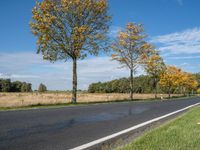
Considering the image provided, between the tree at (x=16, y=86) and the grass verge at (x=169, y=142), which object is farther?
the tree at (x=16, y=86)

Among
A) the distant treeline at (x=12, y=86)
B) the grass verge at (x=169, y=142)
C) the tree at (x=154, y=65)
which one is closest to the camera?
the grass verge at (x=169, y=142)

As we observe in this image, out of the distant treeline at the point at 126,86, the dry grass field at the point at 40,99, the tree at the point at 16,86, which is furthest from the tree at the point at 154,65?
the tree at the point at 16,86

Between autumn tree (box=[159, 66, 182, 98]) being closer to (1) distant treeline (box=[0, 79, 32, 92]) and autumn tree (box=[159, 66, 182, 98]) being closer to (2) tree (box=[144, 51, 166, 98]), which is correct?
(2) tree (box=[144, 51, 166, 98])

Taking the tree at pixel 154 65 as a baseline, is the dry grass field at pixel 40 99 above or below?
below

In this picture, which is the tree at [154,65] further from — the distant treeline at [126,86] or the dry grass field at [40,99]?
the distant treeline at [126,86]

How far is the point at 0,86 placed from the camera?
118 meters

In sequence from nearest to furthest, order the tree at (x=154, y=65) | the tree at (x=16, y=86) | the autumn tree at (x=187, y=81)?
the tree at (x=154, y=65), the autumn tree at (x=187, y=81), the tree at (x=16, y=86)

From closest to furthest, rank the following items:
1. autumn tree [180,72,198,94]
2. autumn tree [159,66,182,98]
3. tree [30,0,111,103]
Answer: tree [30,0,111,103] → autumn tree [159,66,182,98] → autumn tree [180,72,198,94]

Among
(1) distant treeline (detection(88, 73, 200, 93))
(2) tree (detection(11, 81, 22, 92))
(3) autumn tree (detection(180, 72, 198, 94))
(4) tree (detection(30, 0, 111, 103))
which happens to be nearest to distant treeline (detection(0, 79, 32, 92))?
(2) tree (detection(11, 81, 22, 92))

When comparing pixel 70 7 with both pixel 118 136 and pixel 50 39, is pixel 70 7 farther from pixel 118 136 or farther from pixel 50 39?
pixel 118 136

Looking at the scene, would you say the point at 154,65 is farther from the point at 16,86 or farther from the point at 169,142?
the point at 16,86

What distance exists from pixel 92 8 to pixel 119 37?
1457cm

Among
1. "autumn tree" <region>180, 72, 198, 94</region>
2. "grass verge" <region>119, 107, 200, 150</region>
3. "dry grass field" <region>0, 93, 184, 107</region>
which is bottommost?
"grass verge" <region>119, 107, 200, 150</region>

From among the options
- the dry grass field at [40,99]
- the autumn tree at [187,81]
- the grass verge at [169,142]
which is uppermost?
the autumn tree at [187,81]
